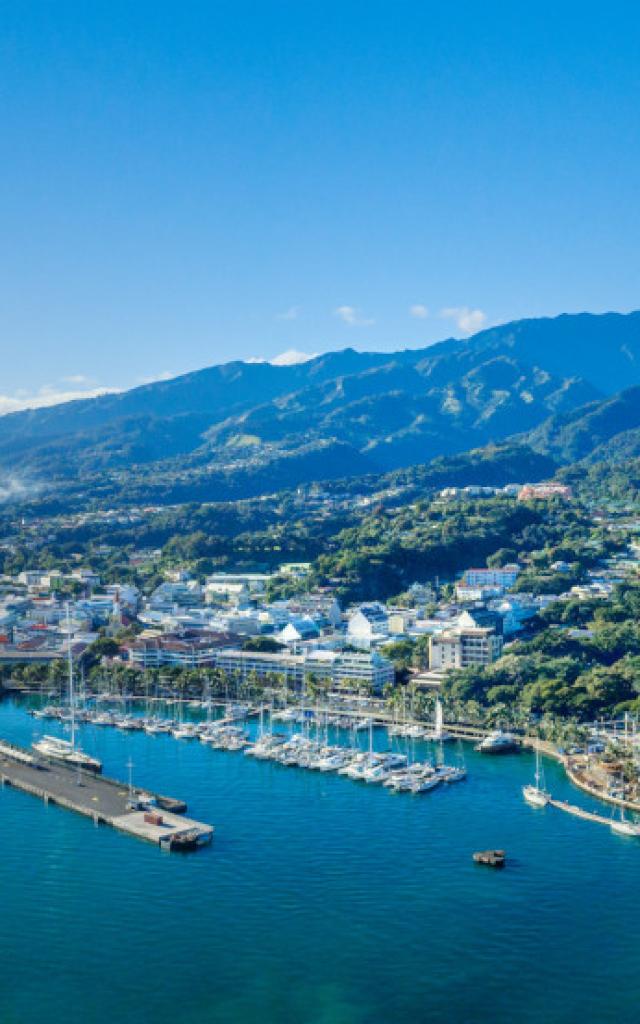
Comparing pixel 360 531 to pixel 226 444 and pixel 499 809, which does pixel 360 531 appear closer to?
pixel 499 809

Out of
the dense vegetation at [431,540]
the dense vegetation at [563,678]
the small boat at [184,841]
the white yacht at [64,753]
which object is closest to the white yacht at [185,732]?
the white yacht at [64,753]

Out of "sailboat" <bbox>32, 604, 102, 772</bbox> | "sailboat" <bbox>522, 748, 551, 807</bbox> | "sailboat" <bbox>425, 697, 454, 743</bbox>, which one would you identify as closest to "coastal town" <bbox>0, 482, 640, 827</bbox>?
"sailboat" <bbox>425, 697, 454, 743</bbox>

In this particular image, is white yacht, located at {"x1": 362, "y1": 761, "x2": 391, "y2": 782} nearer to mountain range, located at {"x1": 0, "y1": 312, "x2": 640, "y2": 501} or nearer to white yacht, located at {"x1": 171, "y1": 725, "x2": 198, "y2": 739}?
white yacht, located at {"x1": 171, "y1": 725, "x2": 198, "y2": 739}

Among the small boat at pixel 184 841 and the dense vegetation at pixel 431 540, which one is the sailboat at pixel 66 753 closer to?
the small boat at pixel 184 841

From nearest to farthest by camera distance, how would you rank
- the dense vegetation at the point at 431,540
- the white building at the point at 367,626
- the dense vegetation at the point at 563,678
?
the dense vegetation at the point at 563,678 → the white building at the point at 367,626 → the dense vegetation at the point at 431,540

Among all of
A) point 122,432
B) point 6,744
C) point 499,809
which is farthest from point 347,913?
point 122,432

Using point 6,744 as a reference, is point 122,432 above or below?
above

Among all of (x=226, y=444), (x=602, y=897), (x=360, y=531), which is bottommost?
(x=602, y=897)
